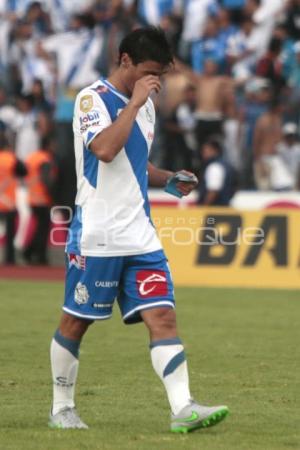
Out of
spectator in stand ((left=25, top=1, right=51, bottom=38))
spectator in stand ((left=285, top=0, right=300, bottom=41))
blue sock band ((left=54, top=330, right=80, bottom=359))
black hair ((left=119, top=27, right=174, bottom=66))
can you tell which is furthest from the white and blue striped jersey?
spectator in stand ((left=25, top=1, right=51, bottom=38))

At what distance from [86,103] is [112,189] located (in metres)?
0.48

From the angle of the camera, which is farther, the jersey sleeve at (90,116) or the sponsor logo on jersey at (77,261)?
the sponsor logo on jersey at (77,261)

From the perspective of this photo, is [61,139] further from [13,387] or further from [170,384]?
[170,384]

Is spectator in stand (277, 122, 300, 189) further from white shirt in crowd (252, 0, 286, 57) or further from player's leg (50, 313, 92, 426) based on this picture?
player's leg (50, 313, 92, 426)

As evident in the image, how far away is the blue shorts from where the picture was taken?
7527 mm

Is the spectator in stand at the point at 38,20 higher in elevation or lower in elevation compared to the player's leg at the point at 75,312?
lower

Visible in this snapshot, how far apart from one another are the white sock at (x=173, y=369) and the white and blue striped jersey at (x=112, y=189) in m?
0.53

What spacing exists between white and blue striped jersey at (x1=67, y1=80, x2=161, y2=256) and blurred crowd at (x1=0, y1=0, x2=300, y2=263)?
505 inches

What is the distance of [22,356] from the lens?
11.2 meters

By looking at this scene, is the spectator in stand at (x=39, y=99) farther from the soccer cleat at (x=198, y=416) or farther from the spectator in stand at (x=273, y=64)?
→ the soccer cleat at (x=198, y=416)

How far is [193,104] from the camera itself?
22016 mm

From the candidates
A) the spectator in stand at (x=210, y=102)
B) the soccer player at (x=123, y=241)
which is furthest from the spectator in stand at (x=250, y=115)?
the soccer player at (x=123, y=241)

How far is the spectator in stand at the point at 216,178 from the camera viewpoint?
20422 millimetres

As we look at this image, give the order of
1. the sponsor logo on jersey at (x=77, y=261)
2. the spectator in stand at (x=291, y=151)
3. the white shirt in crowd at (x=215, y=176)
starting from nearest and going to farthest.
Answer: the sponsor logo on jersey at (x=77, y=261), the white shirt in crowd at (x=215, y=176), the spectator in stand at (x=291, y=151)
